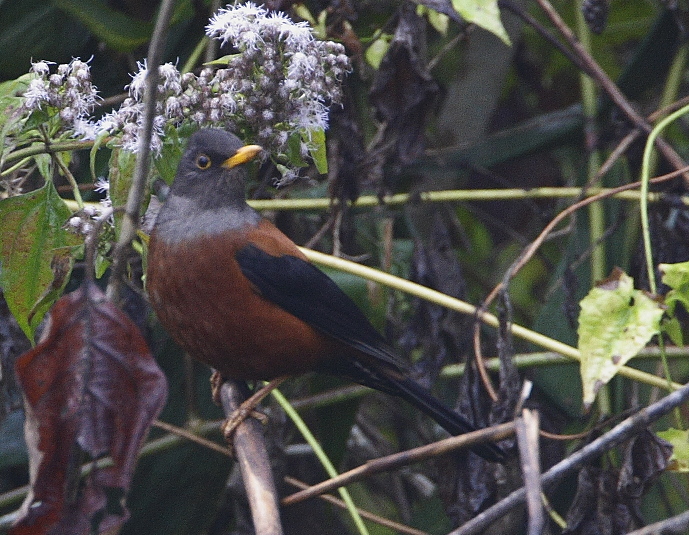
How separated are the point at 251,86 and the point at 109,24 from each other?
58.6 inches

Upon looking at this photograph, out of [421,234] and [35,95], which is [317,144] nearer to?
[35,95]

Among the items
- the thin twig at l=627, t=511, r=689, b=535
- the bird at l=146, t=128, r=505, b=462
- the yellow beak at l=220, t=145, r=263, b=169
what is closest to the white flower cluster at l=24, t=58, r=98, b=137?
the yellow beak at l=220, t=145, r=263, b=169

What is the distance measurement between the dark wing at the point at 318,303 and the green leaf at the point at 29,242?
2.77 ft

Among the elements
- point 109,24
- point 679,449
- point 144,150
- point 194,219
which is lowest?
point 679,449

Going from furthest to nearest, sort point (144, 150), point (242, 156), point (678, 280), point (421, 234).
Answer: point (421, 234)
point (242, 156)
point (678, 280)
point (144, 150)

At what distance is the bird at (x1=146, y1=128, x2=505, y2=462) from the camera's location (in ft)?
9.69

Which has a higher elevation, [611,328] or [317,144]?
[317,144]

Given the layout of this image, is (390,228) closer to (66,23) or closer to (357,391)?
(357,391)

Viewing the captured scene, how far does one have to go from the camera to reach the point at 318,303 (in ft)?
10.8

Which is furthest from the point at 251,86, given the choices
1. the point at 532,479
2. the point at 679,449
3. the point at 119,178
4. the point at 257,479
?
the point at 679,449

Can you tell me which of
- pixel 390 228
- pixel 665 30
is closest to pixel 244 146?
pixel 390 228

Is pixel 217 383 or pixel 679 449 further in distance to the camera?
pixel 217 383

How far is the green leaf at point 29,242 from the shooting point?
241cm

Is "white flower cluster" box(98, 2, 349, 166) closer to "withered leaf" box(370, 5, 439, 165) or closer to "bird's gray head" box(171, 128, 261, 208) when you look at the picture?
"bird's gray head" box(171, 128, 261, 208)
